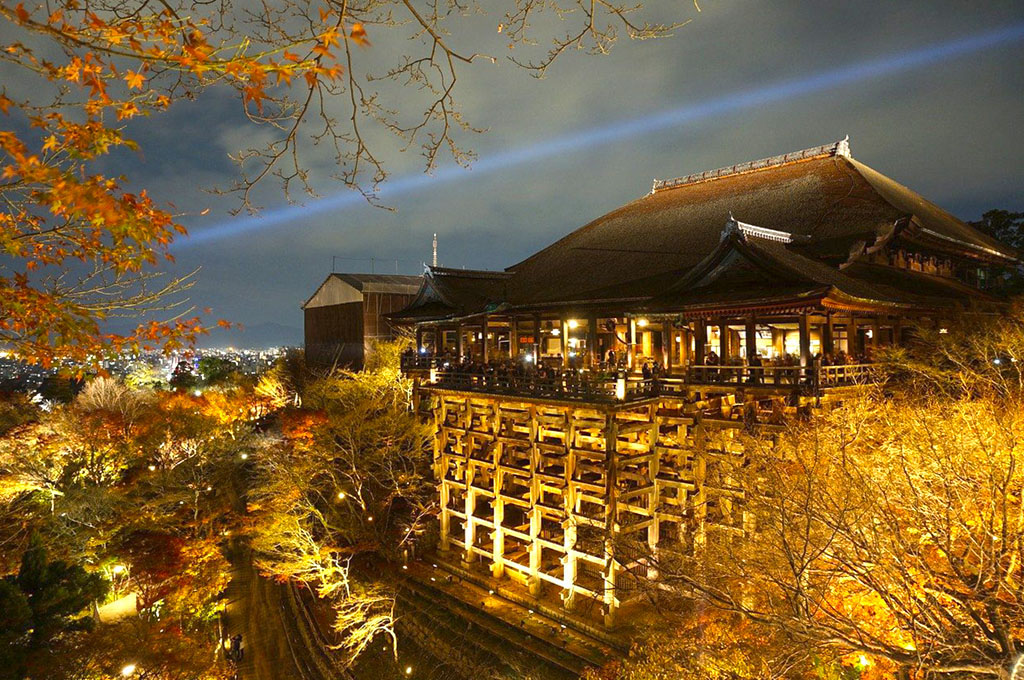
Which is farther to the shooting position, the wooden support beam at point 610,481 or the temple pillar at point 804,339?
the wooden support beam at point 610,481

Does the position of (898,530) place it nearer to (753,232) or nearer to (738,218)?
(753,232)

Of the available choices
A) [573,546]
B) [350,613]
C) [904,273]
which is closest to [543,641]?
[573,546]

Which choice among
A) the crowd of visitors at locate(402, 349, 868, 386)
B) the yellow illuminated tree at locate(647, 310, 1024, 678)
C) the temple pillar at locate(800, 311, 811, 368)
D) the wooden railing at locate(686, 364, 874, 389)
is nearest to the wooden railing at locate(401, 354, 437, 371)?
the crowd of visitors at locate(402, 349, 868, 386)

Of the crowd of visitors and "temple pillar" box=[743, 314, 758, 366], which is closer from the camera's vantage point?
the crowd of visitors

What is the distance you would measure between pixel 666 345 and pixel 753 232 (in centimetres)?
447

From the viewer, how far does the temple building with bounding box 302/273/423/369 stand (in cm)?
3619

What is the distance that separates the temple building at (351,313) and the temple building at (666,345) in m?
10.2

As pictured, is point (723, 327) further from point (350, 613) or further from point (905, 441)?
point (350, 613)

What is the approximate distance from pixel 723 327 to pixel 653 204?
12633 millimetres

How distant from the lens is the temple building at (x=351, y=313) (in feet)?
119

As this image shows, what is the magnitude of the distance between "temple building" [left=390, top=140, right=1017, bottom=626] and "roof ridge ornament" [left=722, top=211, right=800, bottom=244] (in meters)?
0.07

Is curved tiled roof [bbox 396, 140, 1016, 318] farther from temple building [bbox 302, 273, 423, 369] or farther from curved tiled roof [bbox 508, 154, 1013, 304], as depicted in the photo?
temple building [bbox 302, 273, 423, 369]

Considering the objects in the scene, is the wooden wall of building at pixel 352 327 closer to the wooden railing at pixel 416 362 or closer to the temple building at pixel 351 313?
the temple building at pixel 351 313

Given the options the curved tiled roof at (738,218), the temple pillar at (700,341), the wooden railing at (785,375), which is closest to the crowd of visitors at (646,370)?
the wooden railing at (785,375)
